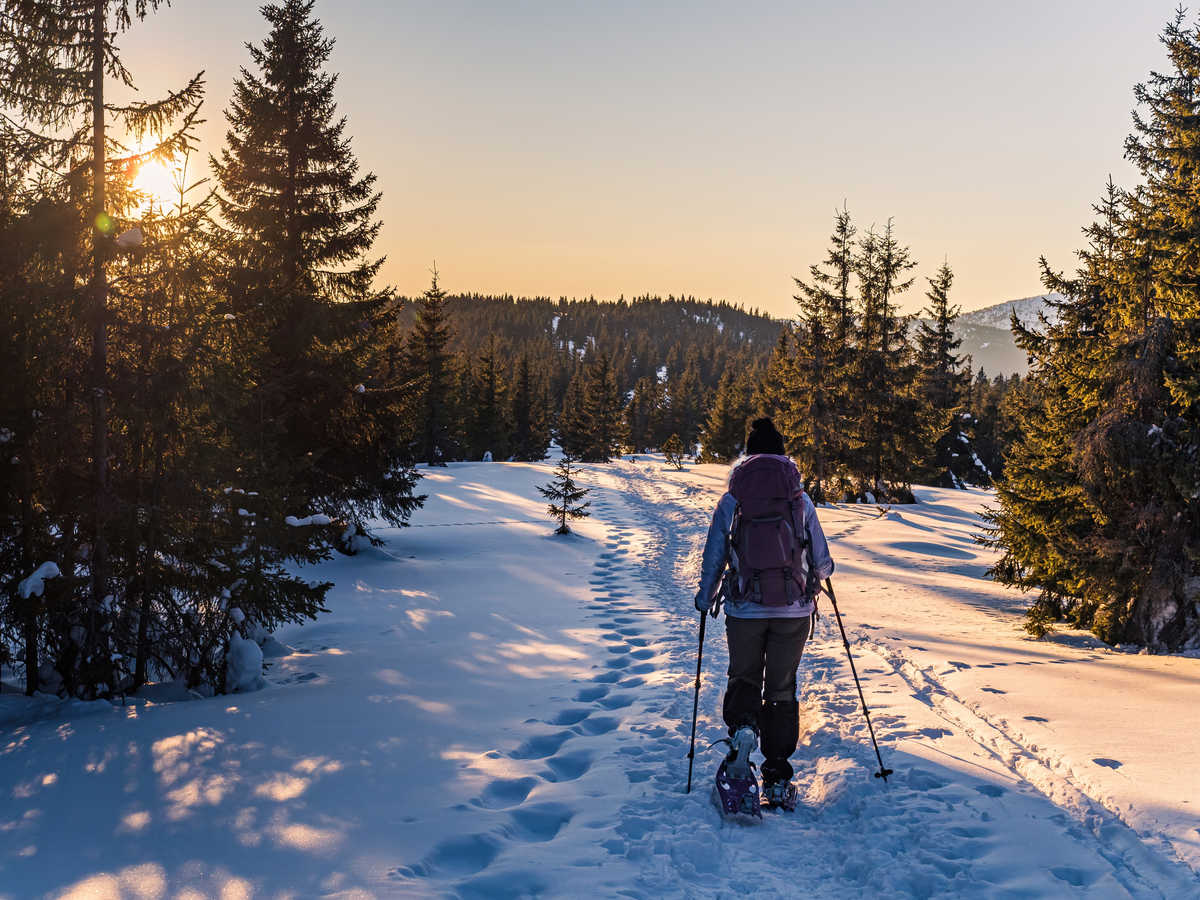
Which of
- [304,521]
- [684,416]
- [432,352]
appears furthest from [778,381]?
[684,416]

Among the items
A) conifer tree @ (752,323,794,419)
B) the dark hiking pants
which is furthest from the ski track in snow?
conifer tree @ (752,323,794,419)

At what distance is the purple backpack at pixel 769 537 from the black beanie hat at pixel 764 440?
13 cm

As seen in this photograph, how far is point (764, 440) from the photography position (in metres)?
4.86

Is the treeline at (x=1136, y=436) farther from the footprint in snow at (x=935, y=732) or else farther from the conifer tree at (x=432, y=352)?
the conifer tree at (x=432, y=352)

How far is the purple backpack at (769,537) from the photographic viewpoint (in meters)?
4.45

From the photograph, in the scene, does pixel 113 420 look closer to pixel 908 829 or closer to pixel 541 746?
pixel 541 746

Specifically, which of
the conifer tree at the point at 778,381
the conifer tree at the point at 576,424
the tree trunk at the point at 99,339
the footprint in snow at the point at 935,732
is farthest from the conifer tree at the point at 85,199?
the conifer tree at the point at 576,424

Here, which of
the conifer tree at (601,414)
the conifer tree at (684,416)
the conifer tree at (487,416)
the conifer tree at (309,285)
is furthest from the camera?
the conifer tree at (684,416)

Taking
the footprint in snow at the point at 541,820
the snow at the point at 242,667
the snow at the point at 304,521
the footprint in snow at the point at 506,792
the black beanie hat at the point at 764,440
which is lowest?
the snow at the point at 242,667

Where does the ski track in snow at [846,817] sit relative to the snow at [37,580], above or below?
below

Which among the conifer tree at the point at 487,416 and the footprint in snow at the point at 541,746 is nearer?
the footprint in snow at the point at 541,746

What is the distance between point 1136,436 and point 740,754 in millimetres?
8147

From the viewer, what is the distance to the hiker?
4.47m

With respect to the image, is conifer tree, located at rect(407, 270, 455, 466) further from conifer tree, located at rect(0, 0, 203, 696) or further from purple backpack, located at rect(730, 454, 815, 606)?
purple backpack, located at rect(730, 454, 815, 606)
